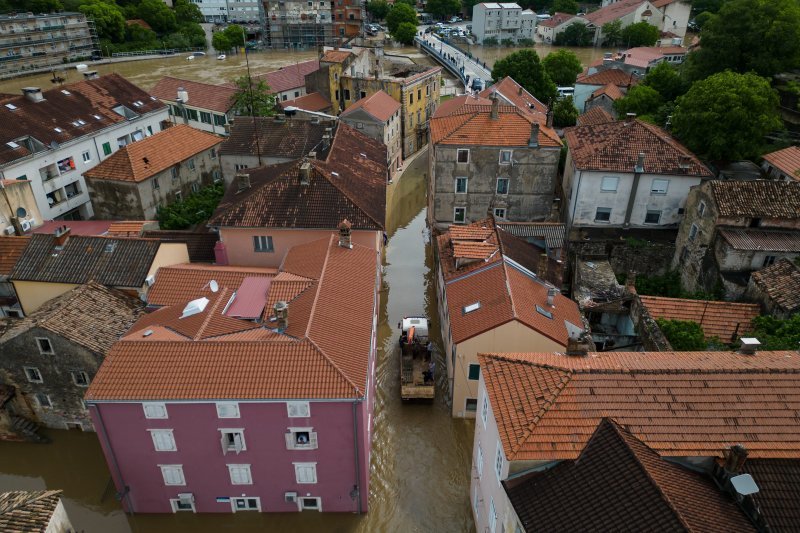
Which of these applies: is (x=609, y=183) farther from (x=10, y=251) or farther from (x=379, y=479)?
(x=10, y=251)

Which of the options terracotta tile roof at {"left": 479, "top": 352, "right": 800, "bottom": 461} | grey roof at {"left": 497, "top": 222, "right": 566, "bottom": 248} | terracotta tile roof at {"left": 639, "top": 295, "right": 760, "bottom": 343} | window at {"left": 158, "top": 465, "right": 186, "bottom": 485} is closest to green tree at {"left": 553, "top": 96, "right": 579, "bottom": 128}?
grey roof at {"left": 497, "top": 222, "right": 566, "bottom": 248}

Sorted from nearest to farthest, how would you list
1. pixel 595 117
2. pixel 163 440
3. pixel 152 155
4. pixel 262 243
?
1. pixel 163 440
2. pixel 262 243
3. pixel 152 155
4. pixel 595 117

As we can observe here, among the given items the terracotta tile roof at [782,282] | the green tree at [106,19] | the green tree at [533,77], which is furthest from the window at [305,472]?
the green tree at [106,19]

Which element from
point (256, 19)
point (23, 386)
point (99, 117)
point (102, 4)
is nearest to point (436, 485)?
point (23, 386)

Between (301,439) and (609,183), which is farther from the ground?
(609,183)

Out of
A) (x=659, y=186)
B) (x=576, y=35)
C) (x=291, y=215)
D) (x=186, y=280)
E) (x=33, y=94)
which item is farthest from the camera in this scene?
(x=576, y=35)

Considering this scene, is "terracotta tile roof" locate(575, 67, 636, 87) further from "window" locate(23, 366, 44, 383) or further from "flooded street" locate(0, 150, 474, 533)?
"window" locate(23, 366, 44, 383)

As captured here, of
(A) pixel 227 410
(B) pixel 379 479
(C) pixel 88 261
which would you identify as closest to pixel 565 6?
(C) pixel 88 261
